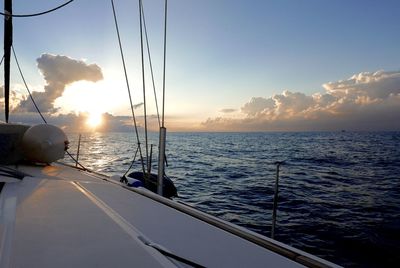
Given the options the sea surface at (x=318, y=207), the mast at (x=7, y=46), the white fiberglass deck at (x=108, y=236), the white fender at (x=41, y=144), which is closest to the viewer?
the white fiberglass deck at (x=108, y=236)

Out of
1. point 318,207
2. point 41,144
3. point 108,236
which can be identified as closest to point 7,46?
point 41,144

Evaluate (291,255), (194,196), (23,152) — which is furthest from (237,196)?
(291,255)

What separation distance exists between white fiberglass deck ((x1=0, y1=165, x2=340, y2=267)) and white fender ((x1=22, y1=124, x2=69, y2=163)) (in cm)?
318

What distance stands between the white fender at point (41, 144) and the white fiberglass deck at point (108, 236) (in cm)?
318

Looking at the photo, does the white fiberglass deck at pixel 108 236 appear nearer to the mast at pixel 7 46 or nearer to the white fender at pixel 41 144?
the white fender at pixel 41 144

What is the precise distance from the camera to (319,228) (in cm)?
911

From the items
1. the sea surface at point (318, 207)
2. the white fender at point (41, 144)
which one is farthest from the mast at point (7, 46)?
the sea surface at point (318, 207)

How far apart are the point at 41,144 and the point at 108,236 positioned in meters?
5.23

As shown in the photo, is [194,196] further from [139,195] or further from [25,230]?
[25,230]

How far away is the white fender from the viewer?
6.71 metres

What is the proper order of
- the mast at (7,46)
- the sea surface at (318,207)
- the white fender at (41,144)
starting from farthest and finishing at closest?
the sea surface at (318,207)
the mast at (7,46)
the white fender at (41,144)

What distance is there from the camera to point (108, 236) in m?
2.32

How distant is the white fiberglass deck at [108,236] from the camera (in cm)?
194

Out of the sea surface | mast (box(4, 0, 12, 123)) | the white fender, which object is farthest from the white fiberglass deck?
mast (box(4, 0, 12, 123))
